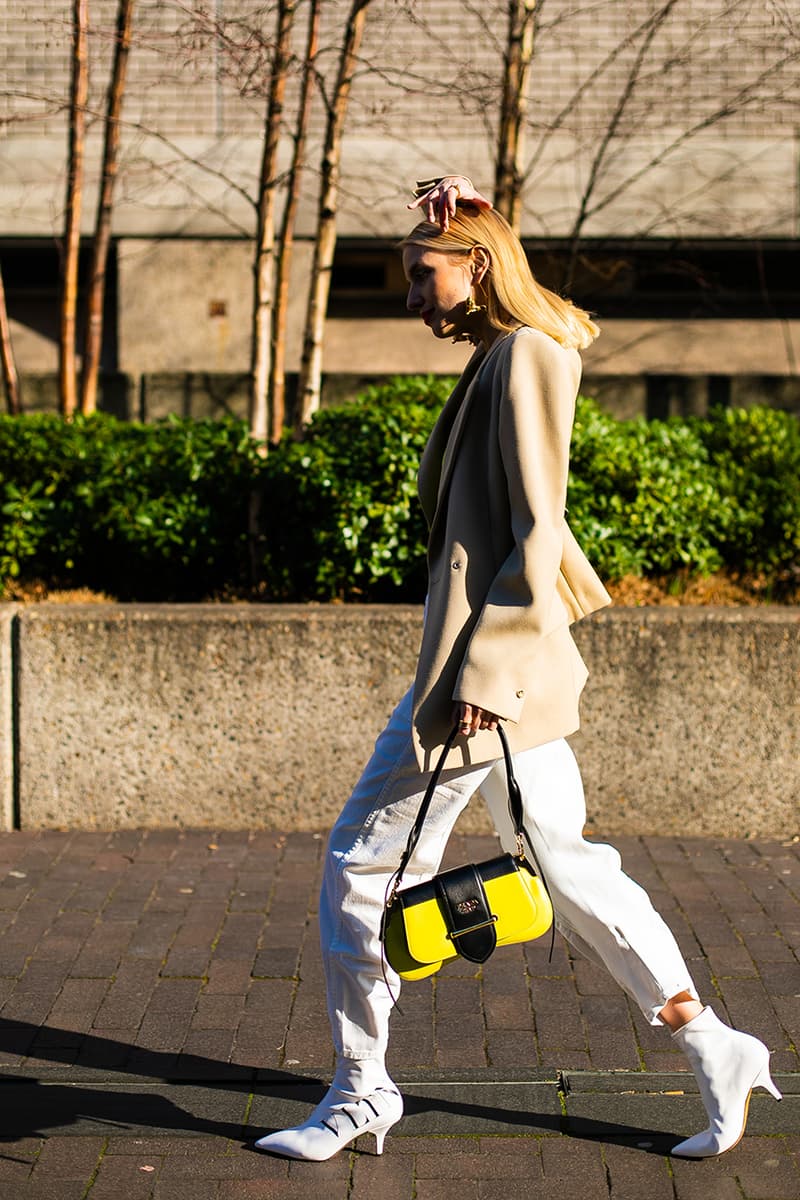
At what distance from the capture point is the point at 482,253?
10.8ft

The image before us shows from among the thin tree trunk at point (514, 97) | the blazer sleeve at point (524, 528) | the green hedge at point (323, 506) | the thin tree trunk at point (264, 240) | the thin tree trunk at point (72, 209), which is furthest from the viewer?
the thin tree trunk at point (72, 209)

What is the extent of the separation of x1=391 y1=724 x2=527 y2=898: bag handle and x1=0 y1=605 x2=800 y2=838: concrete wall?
2.52 metres

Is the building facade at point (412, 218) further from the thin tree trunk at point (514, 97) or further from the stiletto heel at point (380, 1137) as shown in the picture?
the stiletto heel at point (380, 1137)

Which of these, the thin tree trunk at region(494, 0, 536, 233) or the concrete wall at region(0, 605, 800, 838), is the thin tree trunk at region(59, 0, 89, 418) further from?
the concrete wall at region(0, 605, 800, 838)

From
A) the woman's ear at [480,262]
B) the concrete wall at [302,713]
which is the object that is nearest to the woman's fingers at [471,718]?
the woman's ear at [480,262]

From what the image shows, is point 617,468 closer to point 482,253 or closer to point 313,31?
point 313,31

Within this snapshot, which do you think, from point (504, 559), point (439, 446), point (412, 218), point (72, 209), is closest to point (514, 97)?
point (72, 209)

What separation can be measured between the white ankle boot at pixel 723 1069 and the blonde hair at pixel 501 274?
1549mm

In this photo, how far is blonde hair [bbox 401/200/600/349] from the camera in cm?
327

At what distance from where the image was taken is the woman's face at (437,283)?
10.8 ft

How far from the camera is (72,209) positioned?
28.2 feet

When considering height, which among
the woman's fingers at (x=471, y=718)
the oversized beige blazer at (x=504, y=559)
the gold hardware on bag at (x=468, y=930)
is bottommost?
the gold hardware on bag at (x=468, y=930)

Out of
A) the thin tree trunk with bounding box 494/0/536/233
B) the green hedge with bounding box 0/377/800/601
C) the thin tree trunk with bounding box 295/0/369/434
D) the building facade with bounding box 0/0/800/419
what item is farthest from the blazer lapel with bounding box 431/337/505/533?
the building facade with bounding box 0/0/800/419

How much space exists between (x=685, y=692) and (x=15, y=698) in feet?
8.54
